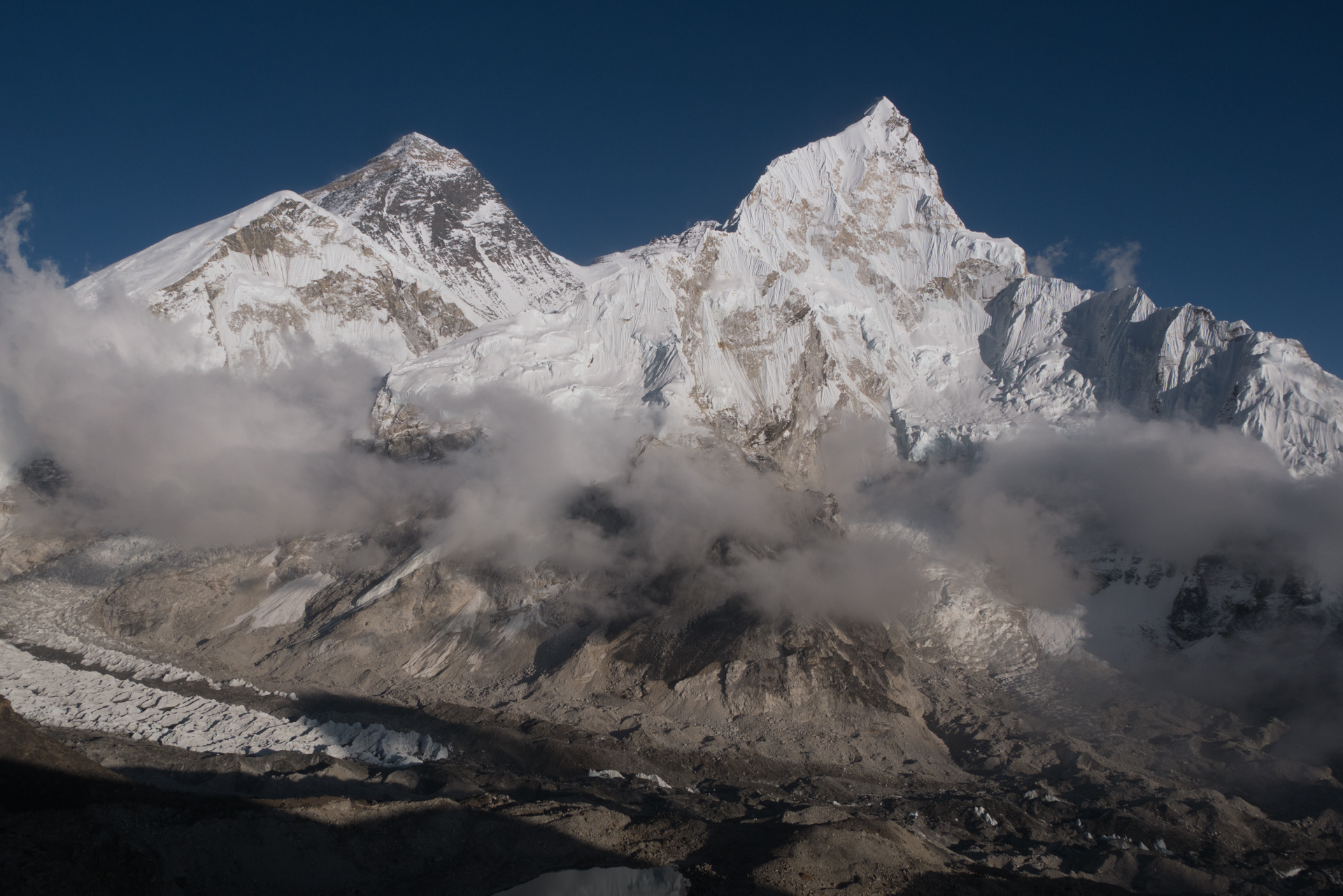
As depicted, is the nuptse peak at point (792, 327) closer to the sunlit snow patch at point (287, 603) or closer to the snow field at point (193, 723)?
the sunlit snow patch at point (287, 603)

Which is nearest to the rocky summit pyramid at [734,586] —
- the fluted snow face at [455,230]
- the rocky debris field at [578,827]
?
the rocky debris field at [578,827]

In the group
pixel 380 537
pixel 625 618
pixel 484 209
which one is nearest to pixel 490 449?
pixel 380 537

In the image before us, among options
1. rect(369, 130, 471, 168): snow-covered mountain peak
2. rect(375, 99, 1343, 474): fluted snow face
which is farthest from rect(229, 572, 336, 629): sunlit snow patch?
rect(369, 130, 471, 168): snow-covered mountain peak

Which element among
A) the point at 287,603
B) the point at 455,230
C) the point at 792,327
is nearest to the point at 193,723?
the point at 287,603

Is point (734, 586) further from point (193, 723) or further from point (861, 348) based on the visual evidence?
point (861, 348)

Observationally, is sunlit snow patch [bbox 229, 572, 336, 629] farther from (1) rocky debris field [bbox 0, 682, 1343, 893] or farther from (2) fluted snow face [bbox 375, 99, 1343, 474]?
(1) rocky debris field [bbox 0, 682, 1343, 893]
